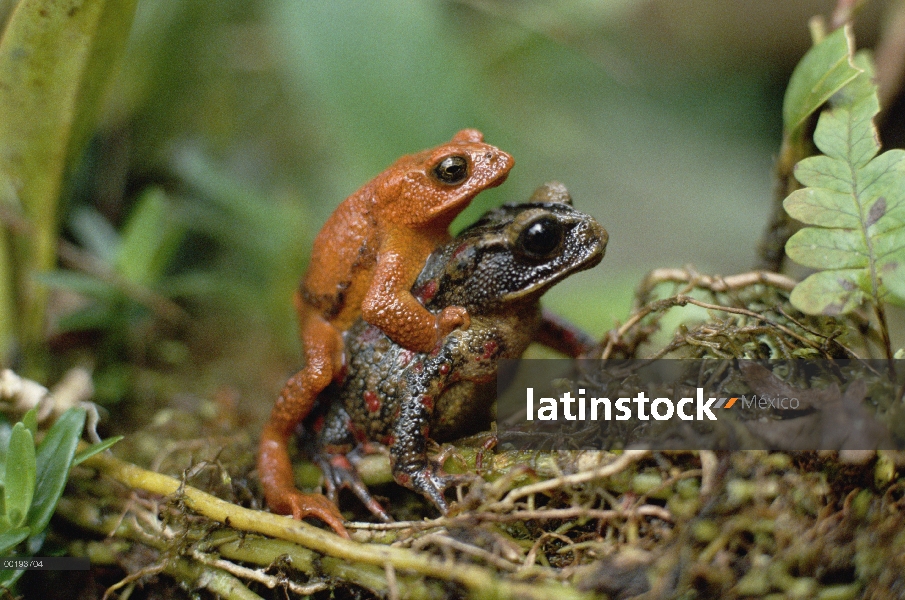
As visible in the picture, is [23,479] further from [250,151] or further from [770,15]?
[770,15]

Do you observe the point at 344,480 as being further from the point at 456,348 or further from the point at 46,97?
the point at 46,97

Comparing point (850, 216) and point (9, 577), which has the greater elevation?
point (850, 216)

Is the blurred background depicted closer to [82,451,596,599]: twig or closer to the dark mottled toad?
[82,451,596,599]: twig

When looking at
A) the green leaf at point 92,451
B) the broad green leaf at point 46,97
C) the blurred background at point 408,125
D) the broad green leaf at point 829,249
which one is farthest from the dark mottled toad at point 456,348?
the broad green leaf at point 46,97

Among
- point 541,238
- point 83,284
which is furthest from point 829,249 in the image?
point 83,284

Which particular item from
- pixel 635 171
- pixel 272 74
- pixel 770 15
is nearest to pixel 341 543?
pixel 272 74
